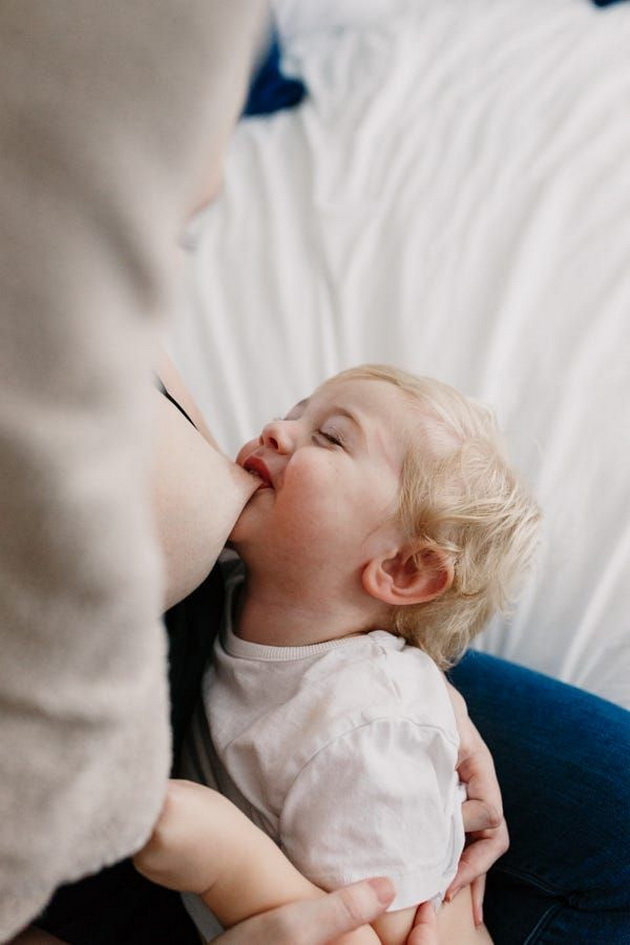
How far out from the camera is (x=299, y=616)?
2.87 feet

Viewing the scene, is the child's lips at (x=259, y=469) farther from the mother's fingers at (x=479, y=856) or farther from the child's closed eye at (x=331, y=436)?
the mother's fingers at (x=479, y=856)

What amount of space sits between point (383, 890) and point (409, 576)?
26 cm

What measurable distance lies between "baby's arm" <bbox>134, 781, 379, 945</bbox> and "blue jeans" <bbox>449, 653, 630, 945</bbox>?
9.2 inches

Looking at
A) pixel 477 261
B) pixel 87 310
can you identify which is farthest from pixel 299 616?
pixel 477 261

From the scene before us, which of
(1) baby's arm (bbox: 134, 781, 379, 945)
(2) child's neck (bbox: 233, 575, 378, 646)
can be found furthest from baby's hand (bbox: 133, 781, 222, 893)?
(2) child's neck (bbox: 233, 575, 378, 646)

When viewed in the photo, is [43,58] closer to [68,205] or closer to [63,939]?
[68,205]

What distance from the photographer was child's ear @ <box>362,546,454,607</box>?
87cm

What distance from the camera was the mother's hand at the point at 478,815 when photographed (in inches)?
34.4

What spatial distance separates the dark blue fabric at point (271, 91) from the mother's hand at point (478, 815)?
3.57ft

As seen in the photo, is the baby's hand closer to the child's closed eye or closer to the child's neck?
the child's neck

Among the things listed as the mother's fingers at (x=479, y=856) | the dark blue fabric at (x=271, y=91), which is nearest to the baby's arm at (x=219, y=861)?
the mother's fingers at (x=479, y=856)

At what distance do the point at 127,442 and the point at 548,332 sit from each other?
0.91 metres

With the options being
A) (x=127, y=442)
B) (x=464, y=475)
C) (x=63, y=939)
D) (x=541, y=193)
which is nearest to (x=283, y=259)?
(x=541, y=193)

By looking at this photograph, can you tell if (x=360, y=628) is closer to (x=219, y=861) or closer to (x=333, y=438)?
(x=333, y=438)
